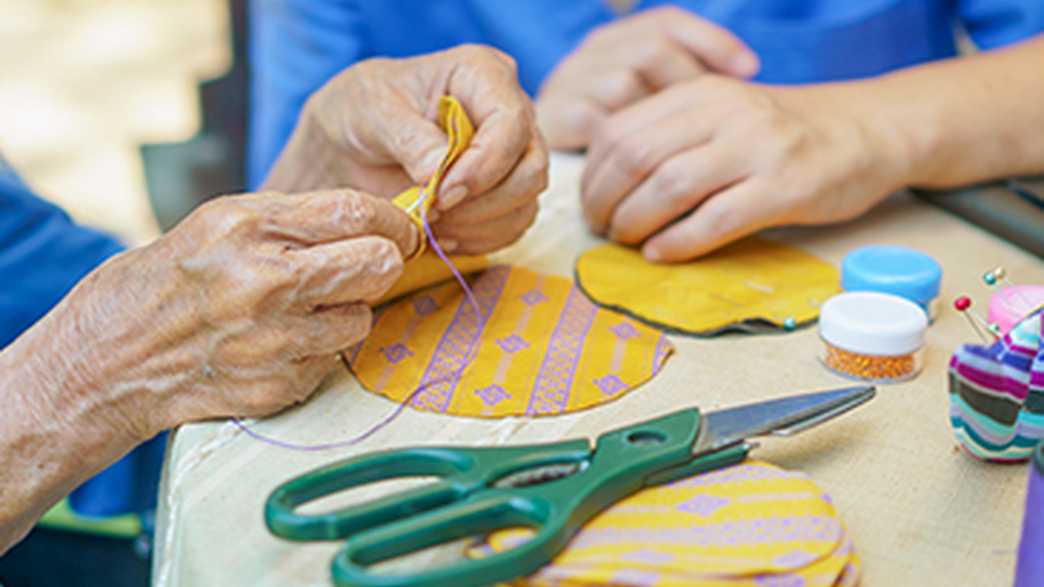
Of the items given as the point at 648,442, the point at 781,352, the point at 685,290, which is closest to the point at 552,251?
the point at 685,290

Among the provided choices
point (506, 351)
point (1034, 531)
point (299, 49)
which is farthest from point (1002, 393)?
point (299, 49)

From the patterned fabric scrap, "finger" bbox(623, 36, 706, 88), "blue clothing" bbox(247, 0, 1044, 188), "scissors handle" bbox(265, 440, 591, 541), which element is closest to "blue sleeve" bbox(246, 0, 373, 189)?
"blue clothing" bbox(247, 0, 1044, 188)

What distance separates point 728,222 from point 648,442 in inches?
13.5

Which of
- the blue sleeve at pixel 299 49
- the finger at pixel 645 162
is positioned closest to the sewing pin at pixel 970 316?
the finger at pixel 645 162

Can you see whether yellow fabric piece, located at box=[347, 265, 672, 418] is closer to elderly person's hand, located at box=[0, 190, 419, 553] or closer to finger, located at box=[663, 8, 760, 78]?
elderly person's hand, located at box=[0, 190, 419, 553]

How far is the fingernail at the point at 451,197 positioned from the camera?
72cm

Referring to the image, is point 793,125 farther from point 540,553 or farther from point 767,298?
point 540,553

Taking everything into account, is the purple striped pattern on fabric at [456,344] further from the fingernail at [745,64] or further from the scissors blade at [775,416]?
the fingernail at [745,64]

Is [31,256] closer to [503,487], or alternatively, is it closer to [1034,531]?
[503,487]

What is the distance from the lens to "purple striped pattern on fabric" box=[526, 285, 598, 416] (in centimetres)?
65

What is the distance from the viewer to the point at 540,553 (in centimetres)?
46

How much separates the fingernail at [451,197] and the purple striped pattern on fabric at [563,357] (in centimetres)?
12

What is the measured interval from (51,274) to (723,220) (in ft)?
2.24

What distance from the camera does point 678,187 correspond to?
85 cm
